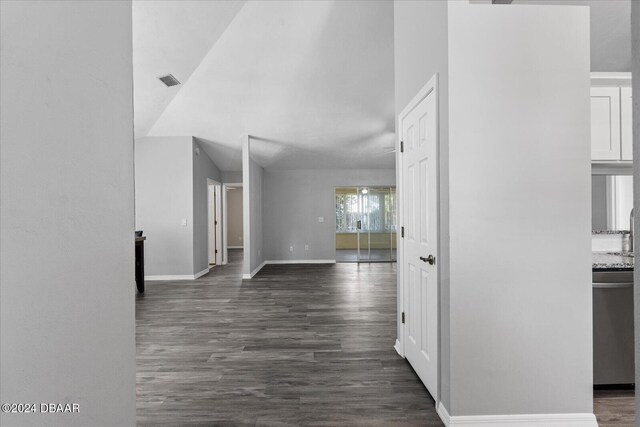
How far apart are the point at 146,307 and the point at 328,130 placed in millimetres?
4500

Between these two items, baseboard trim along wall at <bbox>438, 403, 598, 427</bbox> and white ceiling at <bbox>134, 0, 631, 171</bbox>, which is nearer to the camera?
baseboard trim along wall at <bbox>438, 403, 598, 427</bbox>

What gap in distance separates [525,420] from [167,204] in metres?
6.63

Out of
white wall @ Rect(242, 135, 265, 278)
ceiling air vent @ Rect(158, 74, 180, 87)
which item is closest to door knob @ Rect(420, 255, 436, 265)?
ceiling air vent @ Rect(158, 74, 180, 87)

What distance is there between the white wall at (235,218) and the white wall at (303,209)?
4.51 meters

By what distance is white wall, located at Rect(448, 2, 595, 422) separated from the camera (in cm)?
206

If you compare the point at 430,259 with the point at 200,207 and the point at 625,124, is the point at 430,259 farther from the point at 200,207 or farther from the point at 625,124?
the point at 200,207

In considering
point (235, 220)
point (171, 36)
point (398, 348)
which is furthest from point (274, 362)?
point (235, 220)

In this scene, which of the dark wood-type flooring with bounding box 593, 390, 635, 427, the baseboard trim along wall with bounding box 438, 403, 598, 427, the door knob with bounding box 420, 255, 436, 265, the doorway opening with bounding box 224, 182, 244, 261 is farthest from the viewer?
the doorway opening with bounding box 224, 182, 244, 261

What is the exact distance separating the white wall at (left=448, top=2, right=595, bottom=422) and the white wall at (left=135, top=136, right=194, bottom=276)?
19.6 ft

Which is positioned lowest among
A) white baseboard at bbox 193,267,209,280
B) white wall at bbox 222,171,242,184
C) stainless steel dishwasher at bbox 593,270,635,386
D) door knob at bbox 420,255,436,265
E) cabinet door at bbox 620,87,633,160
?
white baseboard at bbox 193,267,209,280

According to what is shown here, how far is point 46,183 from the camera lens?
0.86 meters

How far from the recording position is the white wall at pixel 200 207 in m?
7.19

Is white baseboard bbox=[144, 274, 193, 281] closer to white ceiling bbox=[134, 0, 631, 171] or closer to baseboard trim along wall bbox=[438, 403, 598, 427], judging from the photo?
white ceiling bbox=[134, 0, 631, 171]

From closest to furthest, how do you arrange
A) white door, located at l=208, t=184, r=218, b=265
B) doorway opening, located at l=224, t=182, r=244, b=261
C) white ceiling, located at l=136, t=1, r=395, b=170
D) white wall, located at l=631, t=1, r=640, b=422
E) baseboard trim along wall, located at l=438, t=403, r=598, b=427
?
white wall, located at l=631, t=1, r=640, b=422 < baseboard trim along wall, located at l=438, t=403, r=598, b=427 < white ceiling, located at l=136, t=1, r=395, b=170 < white door, located at l=208, t=184, r=218, b=265 < doorway opening, located at l=224, t=182, r=244, b=261
